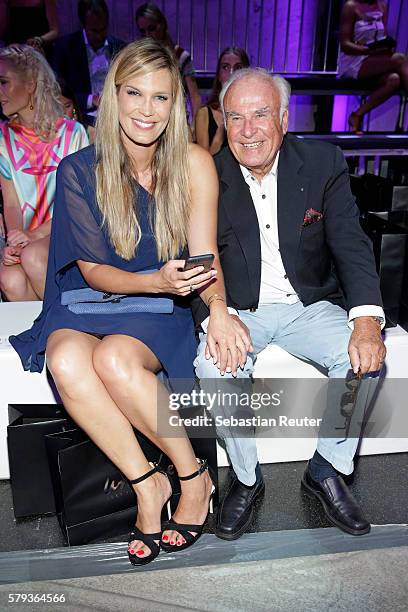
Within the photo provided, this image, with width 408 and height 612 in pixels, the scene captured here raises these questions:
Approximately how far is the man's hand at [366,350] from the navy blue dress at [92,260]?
18.4 inches

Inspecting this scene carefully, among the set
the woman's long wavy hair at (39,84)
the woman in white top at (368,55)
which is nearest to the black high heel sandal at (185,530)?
the woman's long wavy hair at (39,84)

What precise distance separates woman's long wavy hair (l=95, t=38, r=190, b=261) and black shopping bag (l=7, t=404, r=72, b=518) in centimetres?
52

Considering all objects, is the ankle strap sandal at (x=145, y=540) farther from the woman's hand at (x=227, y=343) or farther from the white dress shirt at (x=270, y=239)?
the white dress shirt at (x=270, y=239)

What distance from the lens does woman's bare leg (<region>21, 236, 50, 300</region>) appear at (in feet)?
8.39

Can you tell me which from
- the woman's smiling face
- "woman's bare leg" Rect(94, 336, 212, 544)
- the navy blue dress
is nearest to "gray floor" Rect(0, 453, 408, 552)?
"woman's bare leg" Rect(94, 336, 212, 544)

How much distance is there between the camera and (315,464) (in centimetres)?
211

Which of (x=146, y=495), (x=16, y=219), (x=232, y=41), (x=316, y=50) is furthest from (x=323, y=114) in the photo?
(x=146, y=495)

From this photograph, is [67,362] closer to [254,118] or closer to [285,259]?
[285,259]

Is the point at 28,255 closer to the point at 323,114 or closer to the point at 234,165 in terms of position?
the point at 234,165

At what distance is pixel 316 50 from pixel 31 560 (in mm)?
5687

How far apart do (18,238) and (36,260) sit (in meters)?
0.16

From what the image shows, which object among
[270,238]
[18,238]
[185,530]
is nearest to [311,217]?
[270,238]

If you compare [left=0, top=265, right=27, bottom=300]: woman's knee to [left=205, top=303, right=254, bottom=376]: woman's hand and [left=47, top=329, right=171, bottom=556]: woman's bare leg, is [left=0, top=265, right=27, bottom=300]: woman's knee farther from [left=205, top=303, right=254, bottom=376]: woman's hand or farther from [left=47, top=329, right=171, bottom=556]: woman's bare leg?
[left=205, top=303, right=254, bottom=376]: woman's hand

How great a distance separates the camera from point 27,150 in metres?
2.67
